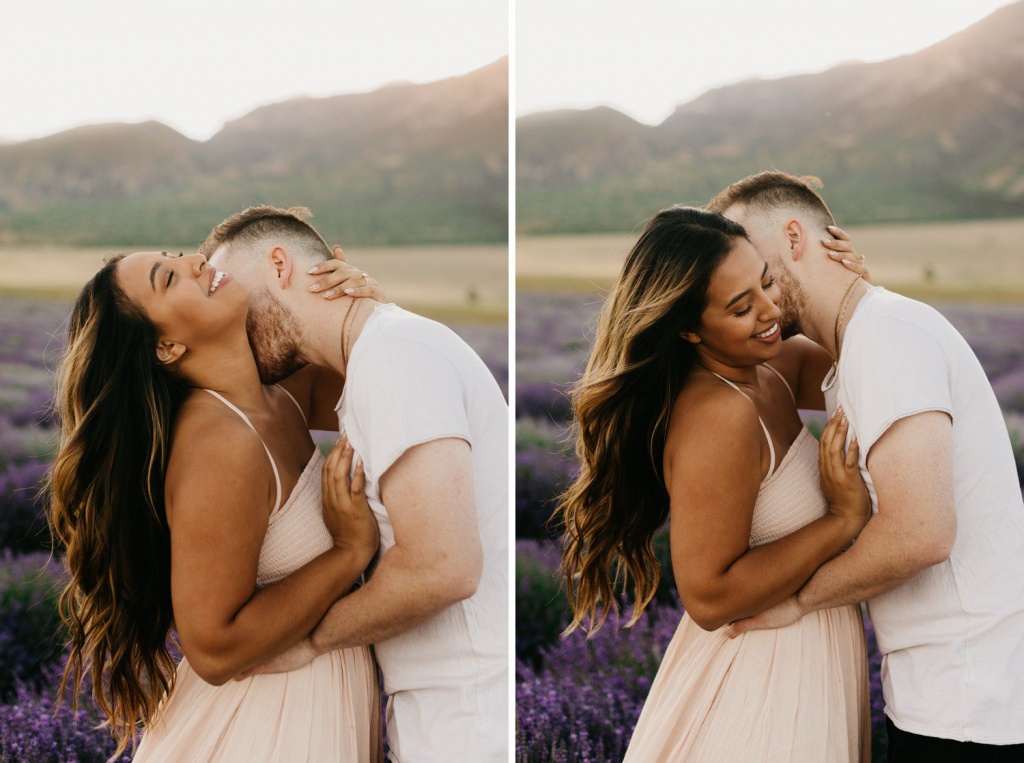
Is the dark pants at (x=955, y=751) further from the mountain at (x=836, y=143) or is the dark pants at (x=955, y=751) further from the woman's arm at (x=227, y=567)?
the mountain at (x=836, y=143)

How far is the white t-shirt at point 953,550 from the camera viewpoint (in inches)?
75.4

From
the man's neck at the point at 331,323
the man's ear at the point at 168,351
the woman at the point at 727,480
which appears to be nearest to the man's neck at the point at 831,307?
the woman at the point at 727,480

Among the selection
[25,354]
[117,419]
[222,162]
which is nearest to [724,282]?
[117,419]

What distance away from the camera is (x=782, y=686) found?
2.12 m

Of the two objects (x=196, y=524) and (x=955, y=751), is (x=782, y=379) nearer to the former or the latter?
(x=955, y=751)

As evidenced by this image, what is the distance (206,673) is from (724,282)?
1.33 m

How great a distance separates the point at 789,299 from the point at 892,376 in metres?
0.38

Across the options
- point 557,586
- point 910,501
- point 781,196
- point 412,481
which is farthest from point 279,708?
point 781,196

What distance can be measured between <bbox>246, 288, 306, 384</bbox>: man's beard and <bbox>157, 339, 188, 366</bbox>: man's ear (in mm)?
179

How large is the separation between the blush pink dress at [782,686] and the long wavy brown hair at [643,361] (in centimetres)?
25

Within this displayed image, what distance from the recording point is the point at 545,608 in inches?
132

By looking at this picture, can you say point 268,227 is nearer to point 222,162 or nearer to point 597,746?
point 222,162

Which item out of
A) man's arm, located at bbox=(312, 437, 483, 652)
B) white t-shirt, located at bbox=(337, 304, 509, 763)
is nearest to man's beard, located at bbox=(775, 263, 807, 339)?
white t-shirt, located at bbox=(337, 304, 509, 763)

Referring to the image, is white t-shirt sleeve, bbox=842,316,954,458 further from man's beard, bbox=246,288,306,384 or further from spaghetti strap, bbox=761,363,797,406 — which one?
man's beard, bbox=246,288,306,384
